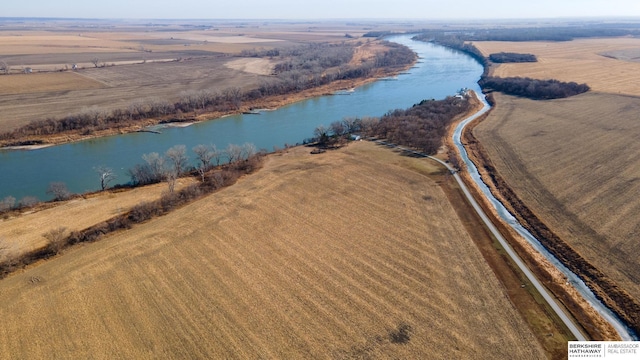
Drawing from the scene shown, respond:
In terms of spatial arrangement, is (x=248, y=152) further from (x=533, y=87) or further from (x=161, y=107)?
(x=533, y=87)

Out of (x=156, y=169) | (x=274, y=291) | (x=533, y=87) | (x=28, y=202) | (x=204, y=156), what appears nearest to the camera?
(x=274, y=291)

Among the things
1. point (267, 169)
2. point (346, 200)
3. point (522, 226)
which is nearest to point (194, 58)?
point (267, 169)

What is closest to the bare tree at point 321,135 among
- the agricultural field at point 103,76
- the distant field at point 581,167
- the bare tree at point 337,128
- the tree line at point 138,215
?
the bare tree at point 337,128

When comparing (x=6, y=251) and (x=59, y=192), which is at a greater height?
(x=59, y=192)

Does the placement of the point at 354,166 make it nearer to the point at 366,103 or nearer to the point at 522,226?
the point at 522,226

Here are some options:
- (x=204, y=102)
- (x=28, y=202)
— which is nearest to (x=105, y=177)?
(x=28, y=202)

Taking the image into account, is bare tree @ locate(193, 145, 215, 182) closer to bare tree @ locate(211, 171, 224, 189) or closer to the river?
bare tree @ locate(211, 171, 224, 189)
